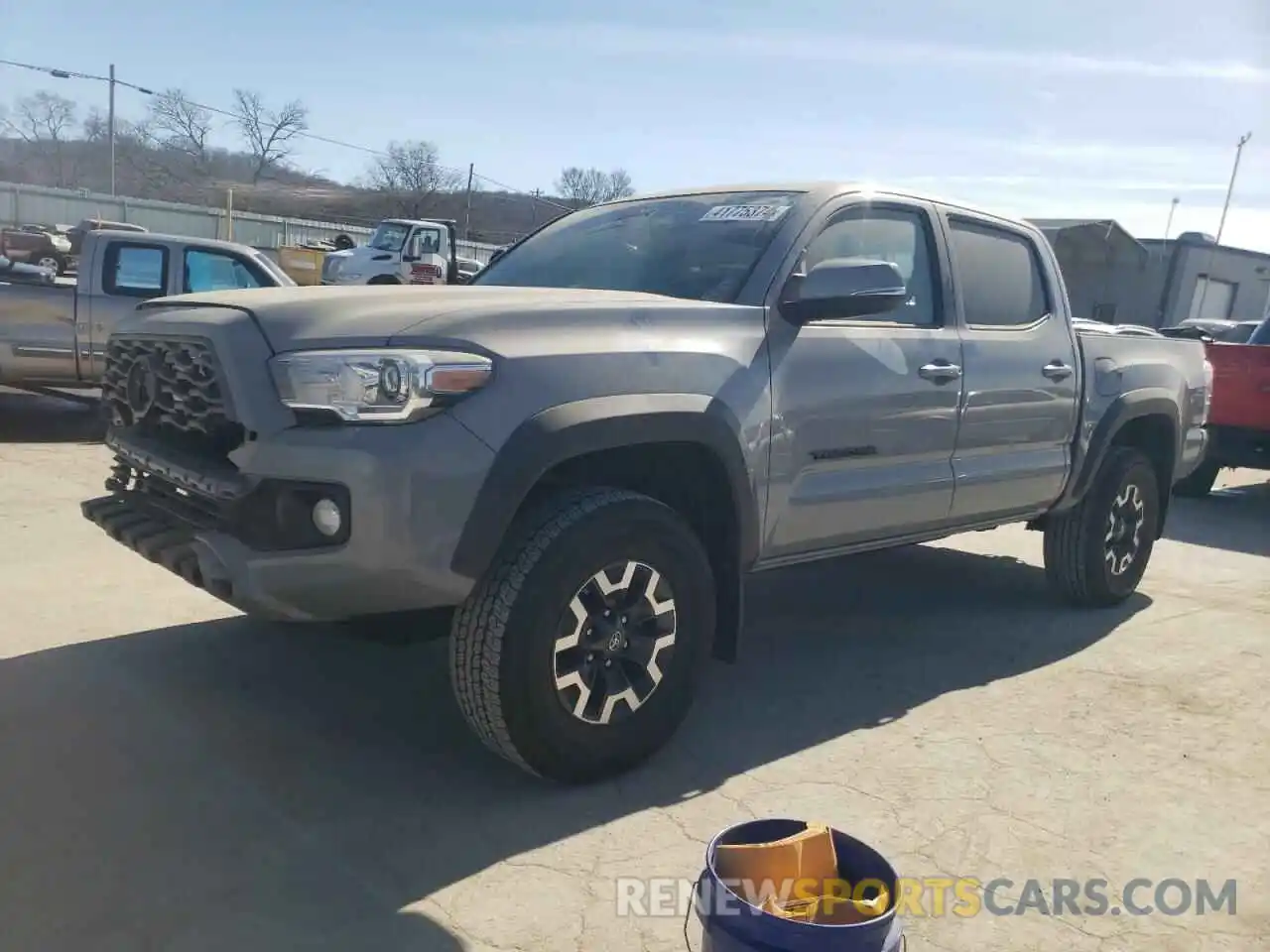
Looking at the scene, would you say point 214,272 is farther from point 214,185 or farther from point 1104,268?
point 214,185

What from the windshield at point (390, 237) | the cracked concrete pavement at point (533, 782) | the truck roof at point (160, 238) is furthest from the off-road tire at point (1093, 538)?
the windshield at point (390, 237)

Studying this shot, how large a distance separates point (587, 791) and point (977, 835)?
3.79 feet

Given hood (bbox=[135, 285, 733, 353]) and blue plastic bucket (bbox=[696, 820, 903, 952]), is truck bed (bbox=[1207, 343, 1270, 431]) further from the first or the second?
blue plastic bucket (bbox=[696, 820, 903, 952])

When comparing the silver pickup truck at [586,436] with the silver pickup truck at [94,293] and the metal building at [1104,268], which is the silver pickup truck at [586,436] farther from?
the metal building at [1104,268]

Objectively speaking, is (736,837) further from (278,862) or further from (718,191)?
(718,191)

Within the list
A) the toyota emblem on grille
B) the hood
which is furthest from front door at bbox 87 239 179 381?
the hood

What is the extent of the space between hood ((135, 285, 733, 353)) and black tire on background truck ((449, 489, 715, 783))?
0.51 meters

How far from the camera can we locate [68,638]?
13.8ft

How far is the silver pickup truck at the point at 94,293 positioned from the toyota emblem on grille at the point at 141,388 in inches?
221

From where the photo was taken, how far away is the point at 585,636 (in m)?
3.12

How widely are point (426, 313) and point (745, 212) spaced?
4.98ft

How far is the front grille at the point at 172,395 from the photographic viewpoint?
305 centimetres

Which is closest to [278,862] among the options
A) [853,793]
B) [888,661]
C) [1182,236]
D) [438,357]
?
[438,357]

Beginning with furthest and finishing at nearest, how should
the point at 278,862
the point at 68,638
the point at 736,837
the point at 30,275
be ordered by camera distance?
the point at 30,275
the point at 68,638
the point at 278,862
the point at 736,837
